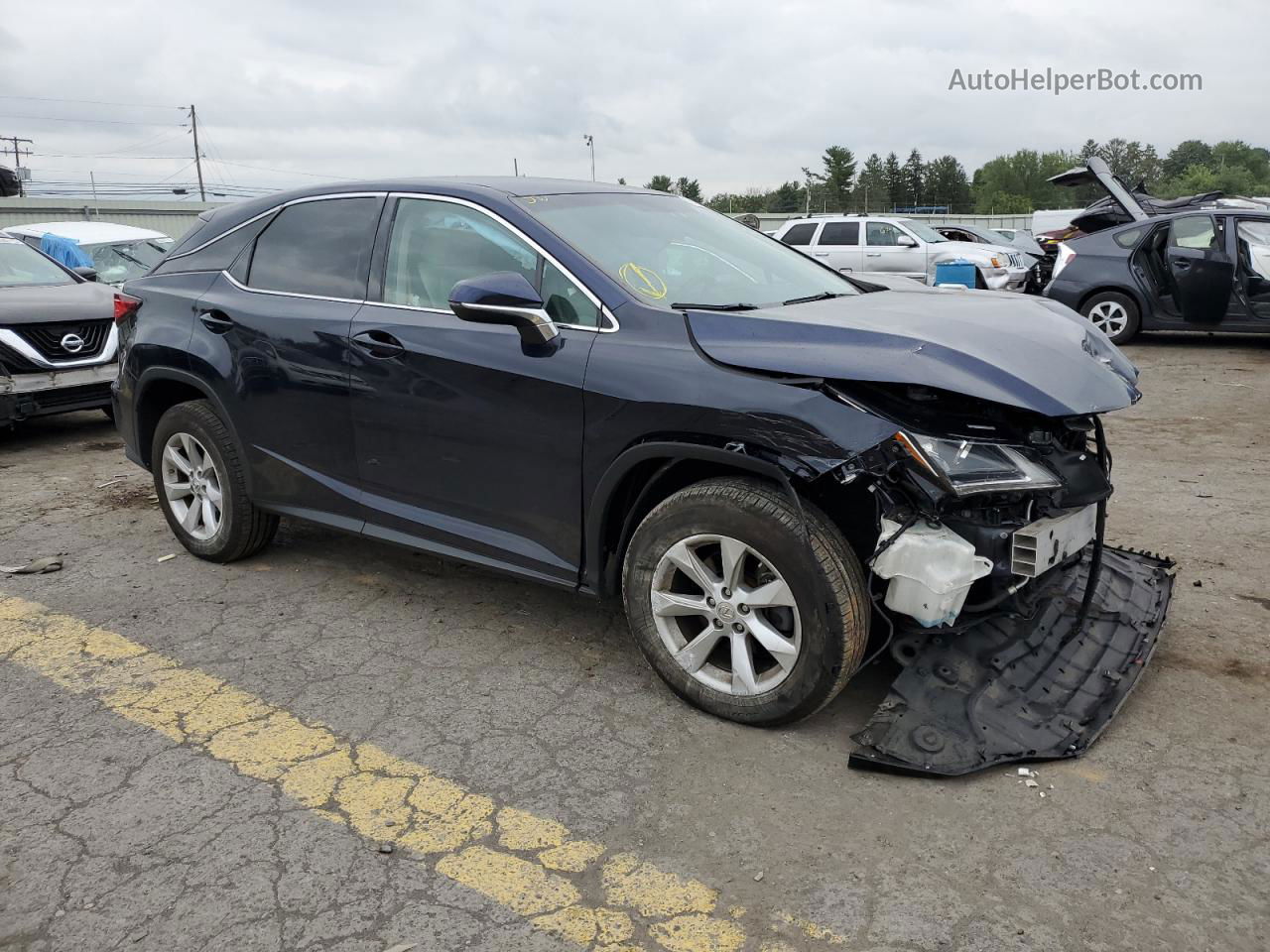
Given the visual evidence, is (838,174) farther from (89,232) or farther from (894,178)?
(89,232)

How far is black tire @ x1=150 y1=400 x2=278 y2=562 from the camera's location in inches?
183

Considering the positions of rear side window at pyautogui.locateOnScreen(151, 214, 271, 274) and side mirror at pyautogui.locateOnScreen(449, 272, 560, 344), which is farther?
rear side window at pyautogui.locateOnScreen(151, 214, 271, 274)

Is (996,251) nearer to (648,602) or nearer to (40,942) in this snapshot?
(648,602)

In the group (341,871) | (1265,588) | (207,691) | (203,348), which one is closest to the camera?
(341,871)

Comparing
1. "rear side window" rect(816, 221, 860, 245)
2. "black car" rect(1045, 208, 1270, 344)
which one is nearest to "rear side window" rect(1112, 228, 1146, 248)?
"black car" rect(1045, 208, 1270, 344)

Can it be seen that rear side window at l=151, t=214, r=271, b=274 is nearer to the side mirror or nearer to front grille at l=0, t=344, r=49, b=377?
the side mirror

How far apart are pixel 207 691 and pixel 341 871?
132 centimetres

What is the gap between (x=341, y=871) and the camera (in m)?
2.62

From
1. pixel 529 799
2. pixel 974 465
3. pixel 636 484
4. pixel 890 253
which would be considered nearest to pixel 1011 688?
pixel 974 465

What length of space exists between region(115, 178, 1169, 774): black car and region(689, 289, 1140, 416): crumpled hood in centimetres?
1

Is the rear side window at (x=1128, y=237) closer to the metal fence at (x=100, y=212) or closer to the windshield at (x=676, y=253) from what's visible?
the windshield at (x=676, y=253)

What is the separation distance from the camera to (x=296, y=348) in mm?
4207

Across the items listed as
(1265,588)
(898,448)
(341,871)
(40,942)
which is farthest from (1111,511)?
(40,942)

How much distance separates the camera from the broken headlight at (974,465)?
9.36 feet
